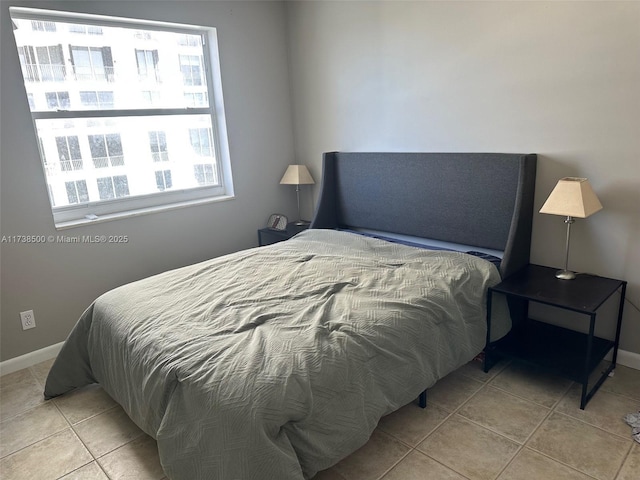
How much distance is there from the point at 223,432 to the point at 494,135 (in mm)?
2208

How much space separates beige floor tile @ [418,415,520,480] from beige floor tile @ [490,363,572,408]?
1.27 feet

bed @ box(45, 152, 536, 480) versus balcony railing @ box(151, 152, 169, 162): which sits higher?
balcony railing @ box(151, 152, 169, 162)

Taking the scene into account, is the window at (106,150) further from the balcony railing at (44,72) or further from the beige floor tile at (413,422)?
the beige floor tile at (413,422)

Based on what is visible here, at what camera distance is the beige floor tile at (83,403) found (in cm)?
225

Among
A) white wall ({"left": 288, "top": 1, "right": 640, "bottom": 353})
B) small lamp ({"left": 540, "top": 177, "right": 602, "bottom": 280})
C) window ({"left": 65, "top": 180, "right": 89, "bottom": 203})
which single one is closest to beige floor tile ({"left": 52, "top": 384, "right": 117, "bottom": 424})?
window ({"left": 65, "top": 180, "right": 89, "bottom": 203})

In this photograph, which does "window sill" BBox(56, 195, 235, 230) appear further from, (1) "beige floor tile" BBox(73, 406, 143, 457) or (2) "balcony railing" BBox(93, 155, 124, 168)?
(1) "beige floor tile" BBox(73, 406, 143, 457)

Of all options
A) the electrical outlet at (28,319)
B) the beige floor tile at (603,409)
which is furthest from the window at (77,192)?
the beige floor tile at (603,409)

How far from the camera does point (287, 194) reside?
13.2ft

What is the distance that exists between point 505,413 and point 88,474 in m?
1.86

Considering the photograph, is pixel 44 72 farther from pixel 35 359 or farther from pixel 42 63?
pixel 35 359

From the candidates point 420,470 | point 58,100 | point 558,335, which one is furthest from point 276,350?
point 58,100

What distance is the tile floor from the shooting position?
5.82ft

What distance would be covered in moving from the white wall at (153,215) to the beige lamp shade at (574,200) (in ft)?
7.63

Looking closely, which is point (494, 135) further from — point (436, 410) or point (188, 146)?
point (188, 146)
